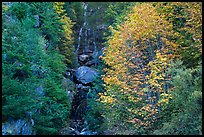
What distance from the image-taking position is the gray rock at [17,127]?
955cm

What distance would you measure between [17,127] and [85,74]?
9.04 meters

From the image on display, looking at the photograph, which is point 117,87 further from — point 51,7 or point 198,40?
point 51,7

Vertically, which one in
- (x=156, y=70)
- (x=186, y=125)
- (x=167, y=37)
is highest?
(x=167, y=37)

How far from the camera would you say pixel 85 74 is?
1842 centimetres

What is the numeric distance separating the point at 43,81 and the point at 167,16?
23.4 feet

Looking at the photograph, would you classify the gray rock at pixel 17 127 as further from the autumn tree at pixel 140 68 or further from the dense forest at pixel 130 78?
the autumn tree at pixel 140 68

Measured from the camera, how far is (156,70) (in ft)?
32.4

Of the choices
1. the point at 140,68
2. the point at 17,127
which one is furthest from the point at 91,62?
the point at 17,127

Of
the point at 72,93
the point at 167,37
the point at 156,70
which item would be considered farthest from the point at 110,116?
the point at 72,93

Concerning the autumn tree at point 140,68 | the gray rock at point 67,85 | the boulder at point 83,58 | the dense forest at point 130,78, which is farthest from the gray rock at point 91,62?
the autumn tree at point 140,68

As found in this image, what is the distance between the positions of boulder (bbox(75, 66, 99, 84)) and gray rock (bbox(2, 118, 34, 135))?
7.93 metres

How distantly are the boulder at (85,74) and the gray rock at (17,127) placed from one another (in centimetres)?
793

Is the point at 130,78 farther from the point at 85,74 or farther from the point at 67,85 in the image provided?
the point at 85,74

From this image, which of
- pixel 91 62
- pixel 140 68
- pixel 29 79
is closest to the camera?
pixel 140 68
